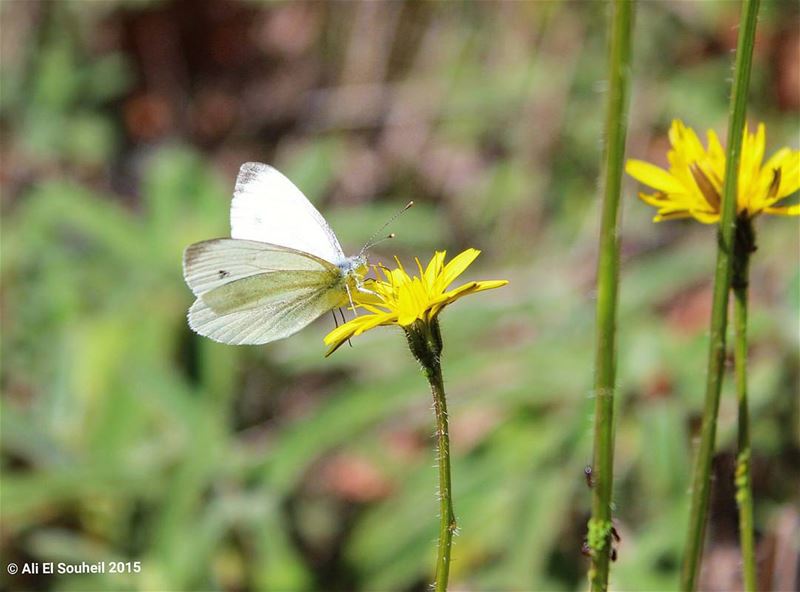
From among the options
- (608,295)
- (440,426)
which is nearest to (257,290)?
(440,426)

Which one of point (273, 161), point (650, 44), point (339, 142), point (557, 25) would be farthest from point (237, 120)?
point (650, 44)

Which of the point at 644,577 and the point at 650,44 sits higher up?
the point at 650,44

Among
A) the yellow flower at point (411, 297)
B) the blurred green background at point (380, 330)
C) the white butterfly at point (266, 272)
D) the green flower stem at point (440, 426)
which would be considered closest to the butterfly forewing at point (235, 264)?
the white butterfly at point (266, 272)

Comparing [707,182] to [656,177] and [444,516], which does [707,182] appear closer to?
[656,177]

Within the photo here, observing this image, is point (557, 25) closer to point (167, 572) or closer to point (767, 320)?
point (767, 320)

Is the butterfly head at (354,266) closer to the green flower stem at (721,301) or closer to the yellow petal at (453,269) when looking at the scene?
the yellow petal at (453,269)

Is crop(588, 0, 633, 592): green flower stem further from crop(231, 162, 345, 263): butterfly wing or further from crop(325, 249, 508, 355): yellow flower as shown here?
crop(231, 162, 345, 263): butterfly wing

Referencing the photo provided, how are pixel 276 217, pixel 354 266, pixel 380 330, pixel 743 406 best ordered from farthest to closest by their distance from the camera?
1. pixel 380 330
2. pixel 276 217
3. pixel 354 266
4. pixel 743 406
